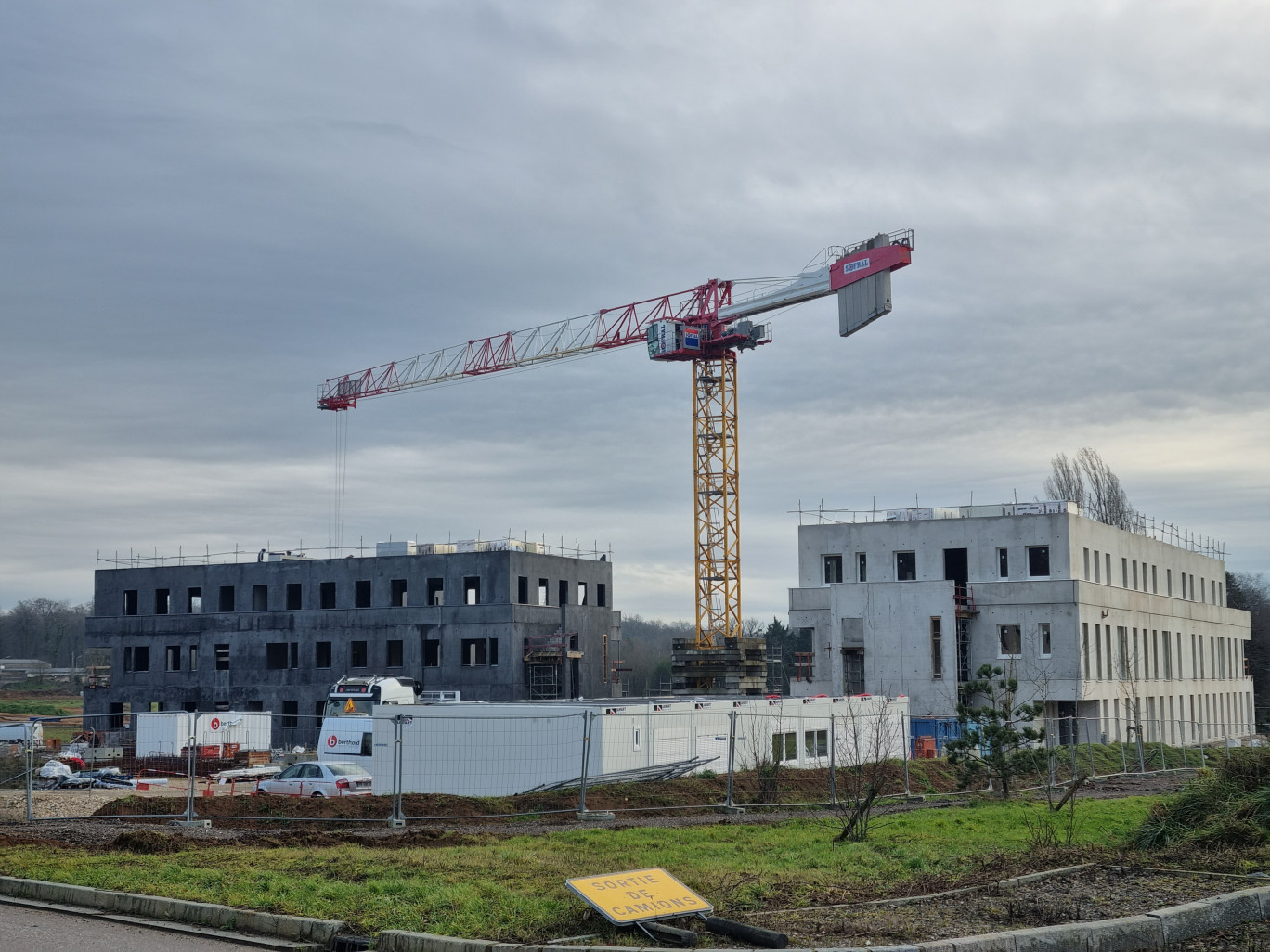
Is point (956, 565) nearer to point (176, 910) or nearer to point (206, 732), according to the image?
point (206, 732)

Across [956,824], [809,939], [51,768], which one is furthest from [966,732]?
[51,768]

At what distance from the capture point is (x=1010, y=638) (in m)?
62.1

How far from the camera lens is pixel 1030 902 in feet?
36.3

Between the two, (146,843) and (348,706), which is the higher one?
(348,706)

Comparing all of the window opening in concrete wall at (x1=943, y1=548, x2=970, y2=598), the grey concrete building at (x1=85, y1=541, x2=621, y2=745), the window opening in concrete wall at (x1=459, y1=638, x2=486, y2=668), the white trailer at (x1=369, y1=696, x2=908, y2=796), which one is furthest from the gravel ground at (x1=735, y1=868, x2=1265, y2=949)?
the window opening in concrete wall at (x1=459, y1=638, x2=486, y2=668)

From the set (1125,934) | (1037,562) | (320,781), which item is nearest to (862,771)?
(1125,934)

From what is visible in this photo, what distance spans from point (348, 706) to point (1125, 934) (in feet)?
124

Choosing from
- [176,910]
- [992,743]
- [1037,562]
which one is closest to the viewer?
[176,910]

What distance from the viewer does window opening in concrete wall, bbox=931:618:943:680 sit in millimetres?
61094

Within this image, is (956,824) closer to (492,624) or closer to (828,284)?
(492,624)

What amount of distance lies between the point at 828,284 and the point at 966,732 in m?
56.9

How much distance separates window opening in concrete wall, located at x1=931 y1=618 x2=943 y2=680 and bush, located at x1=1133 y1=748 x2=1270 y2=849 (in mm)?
45391

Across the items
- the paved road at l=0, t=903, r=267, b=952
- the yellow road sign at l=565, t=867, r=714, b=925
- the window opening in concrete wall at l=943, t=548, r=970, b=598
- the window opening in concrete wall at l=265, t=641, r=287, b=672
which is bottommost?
the paved road at l=0, t=903, r=267, b=952

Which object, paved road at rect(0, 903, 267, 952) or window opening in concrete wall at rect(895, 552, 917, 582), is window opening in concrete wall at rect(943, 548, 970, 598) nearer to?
window opening in concrete wall at rect(895, 552, 917, 582)
